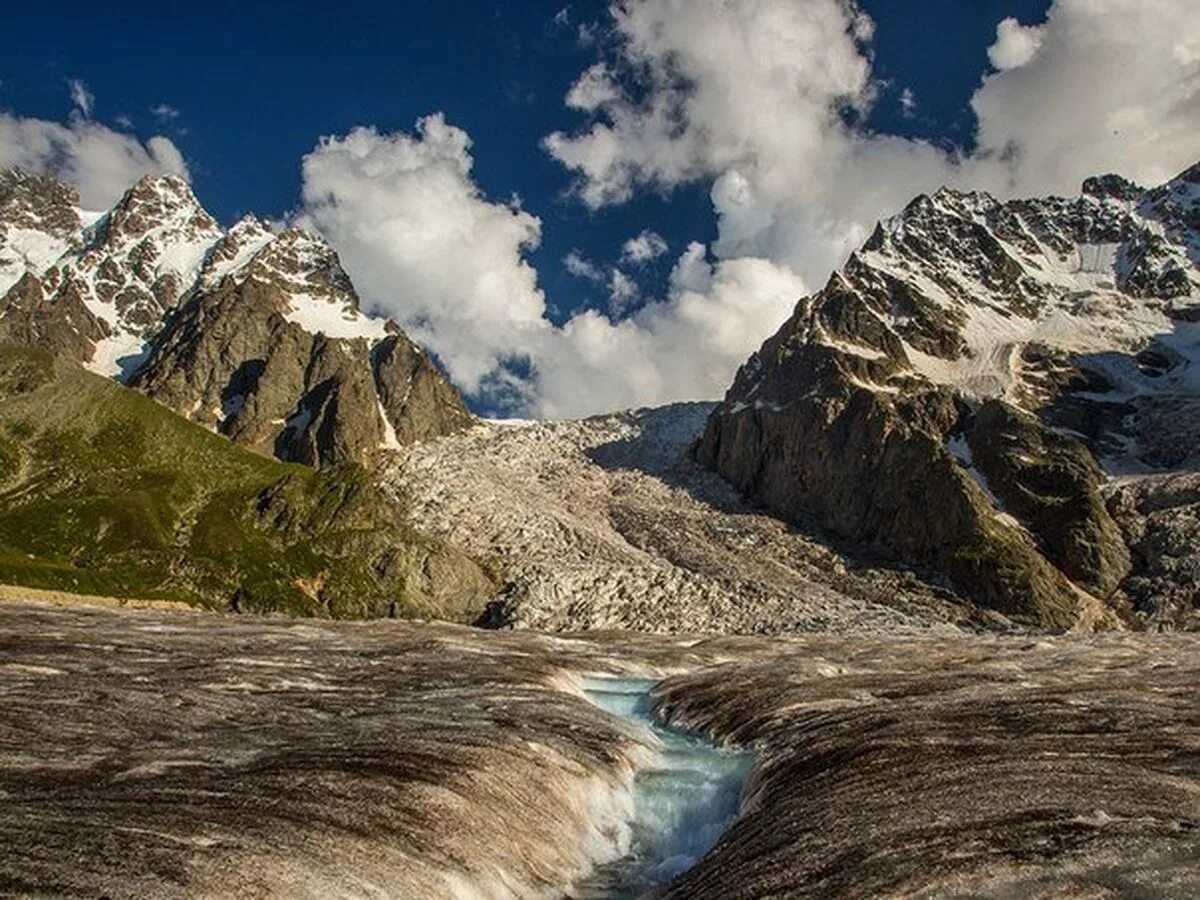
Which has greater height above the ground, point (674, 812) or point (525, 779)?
point (525, 779)

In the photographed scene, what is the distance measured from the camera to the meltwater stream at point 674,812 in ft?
81.8

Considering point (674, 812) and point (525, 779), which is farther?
point (674, 812)

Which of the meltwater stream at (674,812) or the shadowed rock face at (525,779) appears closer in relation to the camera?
the shadowed rock face at (525,779)

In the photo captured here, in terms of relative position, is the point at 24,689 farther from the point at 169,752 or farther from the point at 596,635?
the point at 596,635

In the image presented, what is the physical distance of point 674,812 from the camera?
31.5 meters

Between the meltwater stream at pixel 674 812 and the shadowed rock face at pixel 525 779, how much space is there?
0.90 meters

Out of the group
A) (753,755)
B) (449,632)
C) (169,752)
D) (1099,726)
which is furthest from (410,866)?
(449,632)

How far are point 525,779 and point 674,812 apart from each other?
6.24 m

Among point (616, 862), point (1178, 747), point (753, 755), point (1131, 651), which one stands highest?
point (1131, 651)

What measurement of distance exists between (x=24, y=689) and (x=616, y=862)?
2137 cm

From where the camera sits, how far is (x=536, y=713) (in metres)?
38.3

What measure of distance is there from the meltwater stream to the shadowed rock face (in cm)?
90

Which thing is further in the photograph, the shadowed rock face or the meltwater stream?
the meltwater stream

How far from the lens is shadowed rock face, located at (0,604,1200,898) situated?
55.0 ft
